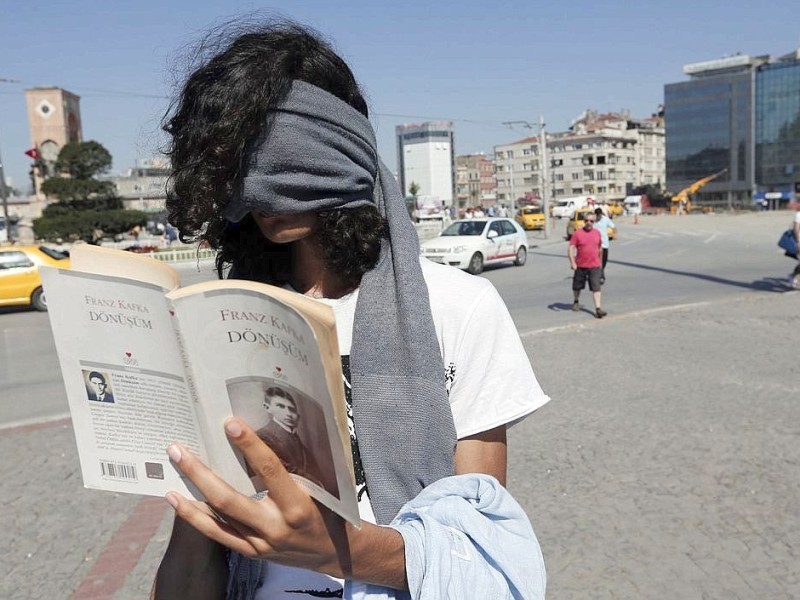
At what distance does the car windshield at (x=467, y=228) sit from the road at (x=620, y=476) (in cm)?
996

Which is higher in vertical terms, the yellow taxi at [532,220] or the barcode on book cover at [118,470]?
the barcode on book cover at [118,470]

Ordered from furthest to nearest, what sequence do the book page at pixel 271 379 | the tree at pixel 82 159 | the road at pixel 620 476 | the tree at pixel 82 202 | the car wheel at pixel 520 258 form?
1. the tree at pixel 82 159
2. the tree at pixel 82 202
3. the car wheel at pixel 520 258
4. the road at pixel 620 476
5. the book page at pixel 271 379

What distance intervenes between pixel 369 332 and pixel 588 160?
412 ft

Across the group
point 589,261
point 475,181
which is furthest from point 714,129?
point 589,261

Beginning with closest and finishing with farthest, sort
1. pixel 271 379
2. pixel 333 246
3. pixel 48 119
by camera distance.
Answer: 1. pixel 271 379
2. pixel 333 246
3. pixel 48 119

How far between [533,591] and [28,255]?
16411 mm

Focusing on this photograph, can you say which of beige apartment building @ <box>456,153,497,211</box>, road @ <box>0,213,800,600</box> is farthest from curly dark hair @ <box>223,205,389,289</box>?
beige apartment building @ <box>456,153,497,211</box>

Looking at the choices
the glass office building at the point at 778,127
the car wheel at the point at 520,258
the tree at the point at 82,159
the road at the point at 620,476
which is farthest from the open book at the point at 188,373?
the glass office building at the point at 778,127

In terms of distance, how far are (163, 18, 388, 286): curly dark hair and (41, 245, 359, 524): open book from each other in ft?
0.82

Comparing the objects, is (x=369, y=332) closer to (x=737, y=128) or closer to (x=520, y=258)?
(x=520, y=258)

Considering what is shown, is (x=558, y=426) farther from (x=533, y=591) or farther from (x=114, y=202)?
(x=114, y=202)

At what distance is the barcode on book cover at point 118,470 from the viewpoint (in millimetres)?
1172

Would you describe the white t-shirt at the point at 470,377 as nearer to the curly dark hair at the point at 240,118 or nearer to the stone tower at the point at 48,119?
the curly dark hair at the point at 240,118

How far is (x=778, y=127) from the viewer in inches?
4427
